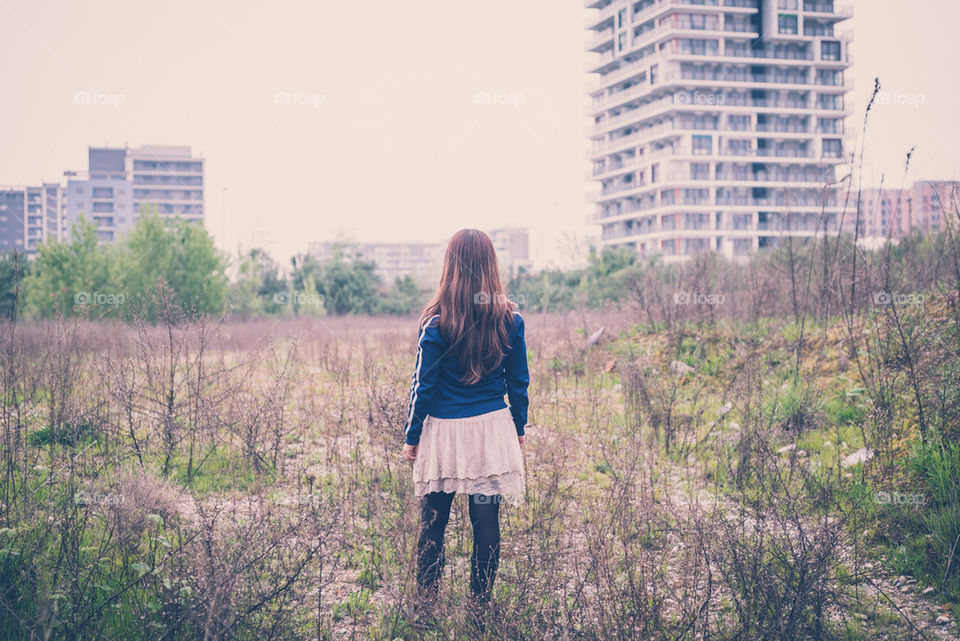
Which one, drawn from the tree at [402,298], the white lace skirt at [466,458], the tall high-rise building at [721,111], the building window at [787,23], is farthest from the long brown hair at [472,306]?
the building window at [787,23]

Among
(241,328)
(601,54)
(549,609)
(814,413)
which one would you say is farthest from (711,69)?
(549,609)

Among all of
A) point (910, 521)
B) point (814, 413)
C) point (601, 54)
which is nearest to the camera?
point (910, 521)

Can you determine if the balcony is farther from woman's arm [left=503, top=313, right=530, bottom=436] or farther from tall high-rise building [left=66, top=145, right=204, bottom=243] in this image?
woman's arm [left=503, top=313, right=530, bottom=436]

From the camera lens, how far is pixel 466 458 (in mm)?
3127

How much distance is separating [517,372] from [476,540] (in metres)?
0.88

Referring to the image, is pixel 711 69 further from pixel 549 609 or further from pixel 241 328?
pixel 549 609

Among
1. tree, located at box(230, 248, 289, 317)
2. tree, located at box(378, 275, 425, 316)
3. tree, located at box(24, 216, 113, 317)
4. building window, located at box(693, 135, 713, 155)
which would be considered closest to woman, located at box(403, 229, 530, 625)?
tree, located at box(24, 216, 113, 317)

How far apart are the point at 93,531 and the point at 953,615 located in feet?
16.2

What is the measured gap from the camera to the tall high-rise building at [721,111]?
6091 cm

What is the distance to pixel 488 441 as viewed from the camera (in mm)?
3164

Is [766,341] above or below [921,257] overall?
below

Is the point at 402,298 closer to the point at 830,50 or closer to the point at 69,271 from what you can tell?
the point at 69,271

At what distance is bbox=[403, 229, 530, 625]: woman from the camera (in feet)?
10.3

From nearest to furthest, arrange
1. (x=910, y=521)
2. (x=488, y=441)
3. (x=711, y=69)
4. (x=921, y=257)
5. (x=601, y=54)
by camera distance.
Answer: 1. (x=488, y=441)
2. (x=910, y=521)
3. (x=921, y=257)
4. (x=711, y=69)
5. (x=601, y=54)
